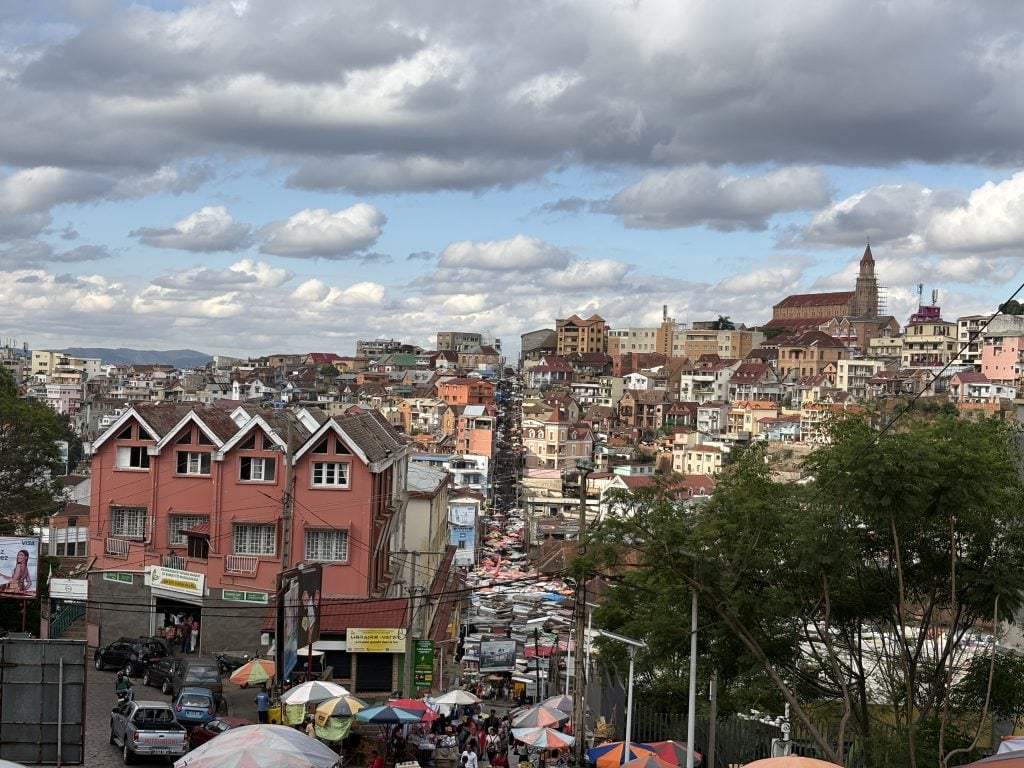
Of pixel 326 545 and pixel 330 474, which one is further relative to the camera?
pixel 330 474

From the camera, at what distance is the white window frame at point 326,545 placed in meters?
35.6

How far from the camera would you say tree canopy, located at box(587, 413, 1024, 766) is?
1944cm

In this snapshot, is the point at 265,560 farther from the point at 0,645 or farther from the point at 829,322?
the point at 829,322

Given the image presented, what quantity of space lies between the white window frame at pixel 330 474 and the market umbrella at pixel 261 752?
17.9m

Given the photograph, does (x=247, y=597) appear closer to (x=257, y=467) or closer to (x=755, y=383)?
(x=257, y=467)

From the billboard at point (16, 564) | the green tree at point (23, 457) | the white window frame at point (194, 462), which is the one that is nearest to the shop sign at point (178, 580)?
the white window frame at point (194, 462)

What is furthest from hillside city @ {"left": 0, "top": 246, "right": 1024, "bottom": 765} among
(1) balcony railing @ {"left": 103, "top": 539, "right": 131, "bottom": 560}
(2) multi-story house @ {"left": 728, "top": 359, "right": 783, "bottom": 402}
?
(2) multi-story house @ {"left": 728, "top": 359, "right": 783, "bottom": 402}

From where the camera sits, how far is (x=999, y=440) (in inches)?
883

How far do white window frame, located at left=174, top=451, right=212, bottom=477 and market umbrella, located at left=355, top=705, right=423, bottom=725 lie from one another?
44.0ft

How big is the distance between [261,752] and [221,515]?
19.7 metres

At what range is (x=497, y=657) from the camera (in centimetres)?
4659

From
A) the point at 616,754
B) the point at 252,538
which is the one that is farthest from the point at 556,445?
the point at 616,754

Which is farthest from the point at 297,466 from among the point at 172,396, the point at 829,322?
the point at 829,322

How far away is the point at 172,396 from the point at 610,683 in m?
156
